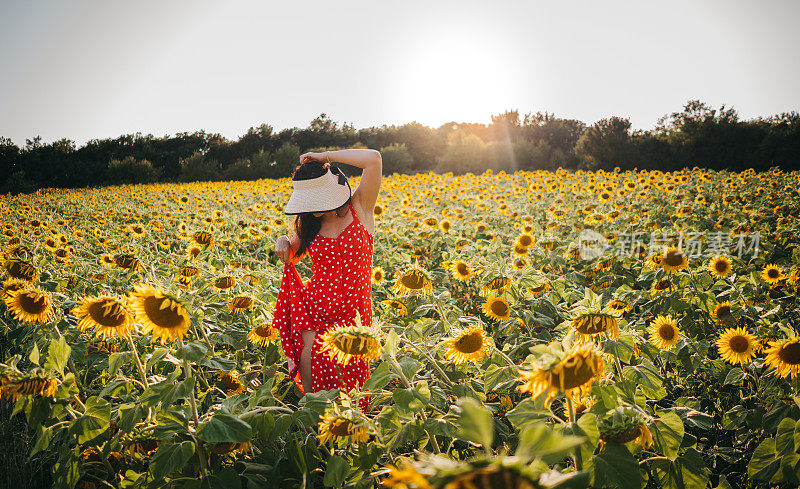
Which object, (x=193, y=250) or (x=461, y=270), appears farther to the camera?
(x=193, y=250)

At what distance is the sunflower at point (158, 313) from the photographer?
152 centimetres

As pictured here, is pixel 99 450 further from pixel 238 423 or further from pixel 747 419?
pixel 747 419

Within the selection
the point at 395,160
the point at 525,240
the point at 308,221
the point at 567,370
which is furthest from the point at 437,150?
the point at 567,370

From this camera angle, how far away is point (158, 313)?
1550 mm

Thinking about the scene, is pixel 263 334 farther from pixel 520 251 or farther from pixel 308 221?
pixel 520 251

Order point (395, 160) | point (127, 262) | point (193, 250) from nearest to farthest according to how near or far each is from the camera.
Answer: point (127, 262), point (193, 250), point (395, 160)

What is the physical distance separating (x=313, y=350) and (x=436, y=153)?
39734 millimetres

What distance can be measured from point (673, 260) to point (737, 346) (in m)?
1.02

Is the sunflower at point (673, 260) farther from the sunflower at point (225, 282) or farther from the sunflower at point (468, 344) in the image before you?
the sunflower at point (225, 282)

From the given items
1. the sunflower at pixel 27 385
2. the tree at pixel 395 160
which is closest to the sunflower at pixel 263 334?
the sunflower at pixel 27 385

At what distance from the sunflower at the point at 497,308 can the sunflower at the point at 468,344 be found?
0.70 meters

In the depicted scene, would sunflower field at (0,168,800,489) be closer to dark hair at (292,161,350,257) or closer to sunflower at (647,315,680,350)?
sunflower at (647,315,680,350)

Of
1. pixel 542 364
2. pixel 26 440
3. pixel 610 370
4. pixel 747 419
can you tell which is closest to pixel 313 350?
pixel 26 440

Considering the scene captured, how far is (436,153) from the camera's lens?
4084cm
